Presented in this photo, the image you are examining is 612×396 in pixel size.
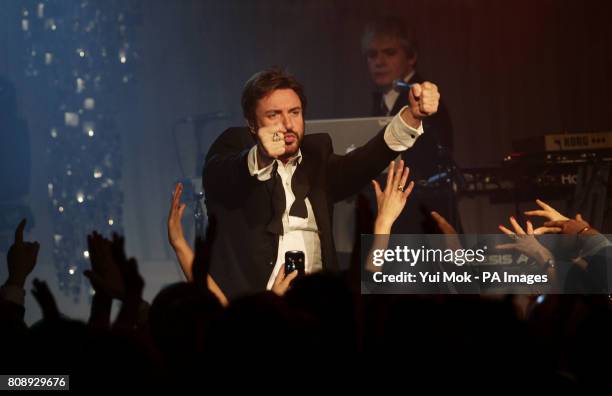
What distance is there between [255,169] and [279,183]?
0.12 metres

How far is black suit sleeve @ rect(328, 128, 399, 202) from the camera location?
3.67m

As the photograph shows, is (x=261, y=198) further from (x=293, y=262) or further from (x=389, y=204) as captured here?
(x=389, y=204)

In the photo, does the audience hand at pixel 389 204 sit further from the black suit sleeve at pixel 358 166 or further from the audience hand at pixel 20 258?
the audience hand at pixel 20 258

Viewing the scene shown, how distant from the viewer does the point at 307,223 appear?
362cm

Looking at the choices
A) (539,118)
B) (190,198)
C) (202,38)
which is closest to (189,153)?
(202,38)

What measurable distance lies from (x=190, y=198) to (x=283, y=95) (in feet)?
5.68

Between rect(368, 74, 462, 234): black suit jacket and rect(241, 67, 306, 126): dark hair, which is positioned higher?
rect(241, 67, 306, 126): dark hair

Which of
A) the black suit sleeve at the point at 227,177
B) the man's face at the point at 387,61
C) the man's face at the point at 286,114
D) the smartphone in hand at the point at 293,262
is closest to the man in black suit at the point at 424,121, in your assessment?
the man's face at the point at 387,61

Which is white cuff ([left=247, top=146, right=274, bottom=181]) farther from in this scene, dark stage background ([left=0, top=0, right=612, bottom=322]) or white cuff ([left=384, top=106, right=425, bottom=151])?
dark stage background ([left=0, top=0, right=612, bottom=322])

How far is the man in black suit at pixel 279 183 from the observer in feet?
11.8

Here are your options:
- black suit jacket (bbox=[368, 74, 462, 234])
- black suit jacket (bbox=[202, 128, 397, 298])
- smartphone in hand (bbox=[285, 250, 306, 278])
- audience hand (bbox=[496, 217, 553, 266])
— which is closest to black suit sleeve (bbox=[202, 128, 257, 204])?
black suit jacket (bbox=[202, 128, 397, 298])

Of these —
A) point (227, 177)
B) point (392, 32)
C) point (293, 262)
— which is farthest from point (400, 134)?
point (392, 32)

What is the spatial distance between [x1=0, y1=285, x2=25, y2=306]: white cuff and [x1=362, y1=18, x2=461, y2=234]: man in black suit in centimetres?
245

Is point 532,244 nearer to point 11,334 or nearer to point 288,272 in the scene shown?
point 288,272
